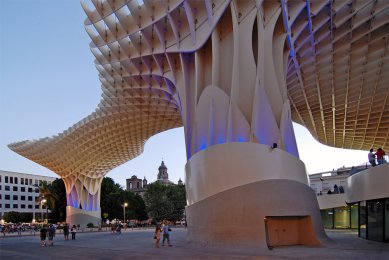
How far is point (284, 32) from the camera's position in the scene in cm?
2500

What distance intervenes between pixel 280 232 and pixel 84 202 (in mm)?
59207

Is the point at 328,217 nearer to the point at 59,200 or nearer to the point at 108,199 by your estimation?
the point at 108,199

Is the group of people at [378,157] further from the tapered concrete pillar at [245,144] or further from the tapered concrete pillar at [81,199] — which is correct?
the tapered concrete pillar at [81,199]

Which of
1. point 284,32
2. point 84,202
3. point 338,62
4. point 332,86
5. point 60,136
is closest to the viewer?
point 284,32

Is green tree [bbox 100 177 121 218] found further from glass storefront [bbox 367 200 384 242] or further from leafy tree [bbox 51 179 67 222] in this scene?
glass storefront [bbox 367 200 384 242]

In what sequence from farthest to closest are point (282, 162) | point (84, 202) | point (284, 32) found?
point (84, 202), point (284, 32), point (282, 162)

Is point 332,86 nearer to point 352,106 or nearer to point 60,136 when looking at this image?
point 352,106

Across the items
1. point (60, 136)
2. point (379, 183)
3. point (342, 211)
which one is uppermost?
point (60, 136)

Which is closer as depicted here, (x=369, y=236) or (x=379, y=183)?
(x=379, y=183)

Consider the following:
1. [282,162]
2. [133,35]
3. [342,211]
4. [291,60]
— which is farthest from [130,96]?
[342,211]

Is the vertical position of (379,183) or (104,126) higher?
(104,126)

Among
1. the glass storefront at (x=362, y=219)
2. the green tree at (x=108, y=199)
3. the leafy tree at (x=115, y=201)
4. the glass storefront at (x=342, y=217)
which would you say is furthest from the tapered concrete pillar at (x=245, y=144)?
the green tree at (x=108, y=199)

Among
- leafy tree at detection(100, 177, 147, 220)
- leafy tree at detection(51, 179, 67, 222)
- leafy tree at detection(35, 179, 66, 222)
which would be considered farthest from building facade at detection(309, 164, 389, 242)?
leafy tree at detection(35, 179, 66, 222)

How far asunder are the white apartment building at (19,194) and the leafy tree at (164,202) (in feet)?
138
